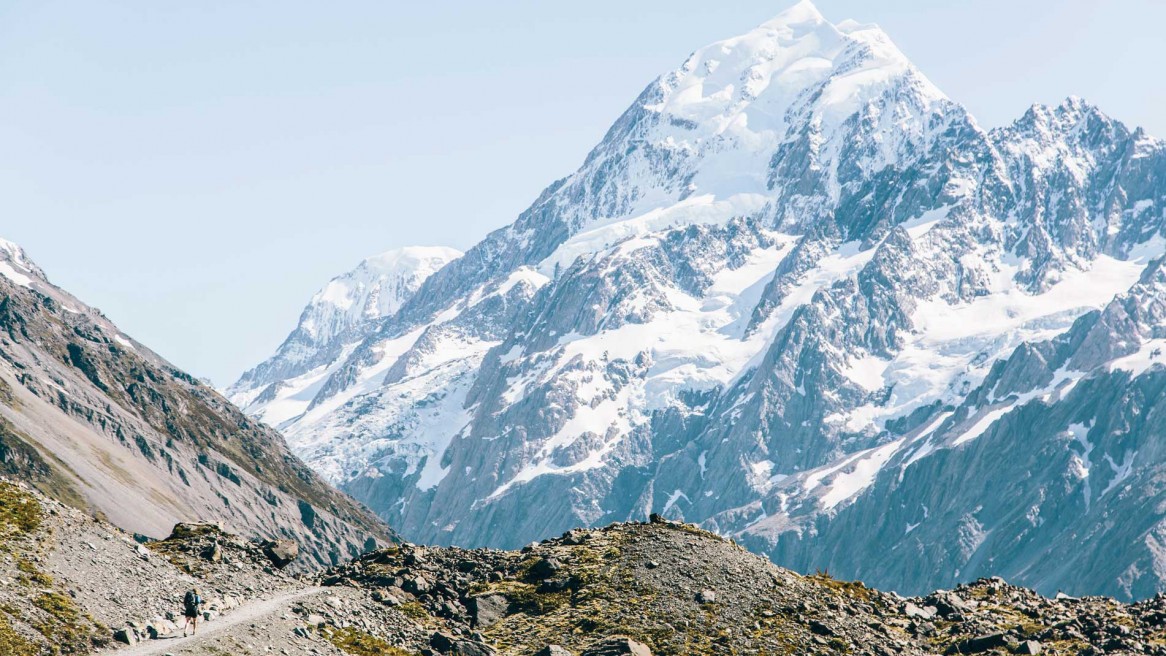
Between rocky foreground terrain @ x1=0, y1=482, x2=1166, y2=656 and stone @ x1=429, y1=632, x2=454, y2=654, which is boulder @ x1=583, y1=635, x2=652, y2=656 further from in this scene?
stone @ x1=429, y1=632, x2=454, y2=654

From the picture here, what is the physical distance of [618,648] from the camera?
63.0 meters

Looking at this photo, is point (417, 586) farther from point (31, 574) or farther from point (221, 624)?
point (31, 574)

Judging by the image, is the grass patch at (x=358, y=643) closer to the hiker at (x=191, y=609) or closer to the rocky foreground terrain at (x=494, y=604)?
the rocky foreground terrain at (x=494, y=604)

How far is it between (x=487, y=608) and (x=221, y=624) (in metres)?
14.2

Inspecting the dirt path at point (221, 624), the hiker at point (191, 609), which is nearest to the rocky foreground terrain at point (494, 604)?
the dirt path at point (221, 624)

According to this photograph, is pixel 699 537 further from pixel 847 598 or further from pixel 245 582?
pixel 245 582

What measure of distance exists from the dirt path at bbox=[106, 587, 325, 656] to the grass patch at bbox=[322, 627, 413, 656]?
2.67 m

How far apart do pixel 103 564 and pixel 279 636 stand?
8871 millimetres

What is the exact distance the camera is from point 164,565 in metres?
66.1

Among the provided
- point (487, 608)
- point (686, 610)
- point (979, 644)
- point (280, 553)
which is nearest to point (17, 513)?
point (280, 553)

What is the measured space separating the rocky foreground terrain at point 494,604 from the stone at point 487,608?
11 centimetres

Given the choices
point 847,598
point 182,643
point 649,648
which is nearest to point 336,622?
point 182,643

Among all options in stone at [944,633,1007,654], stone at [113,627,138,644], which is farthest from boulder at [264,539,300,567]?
stone at [944,633,1007,654]

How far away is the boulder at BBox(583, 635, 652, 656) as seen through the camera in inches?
2468
